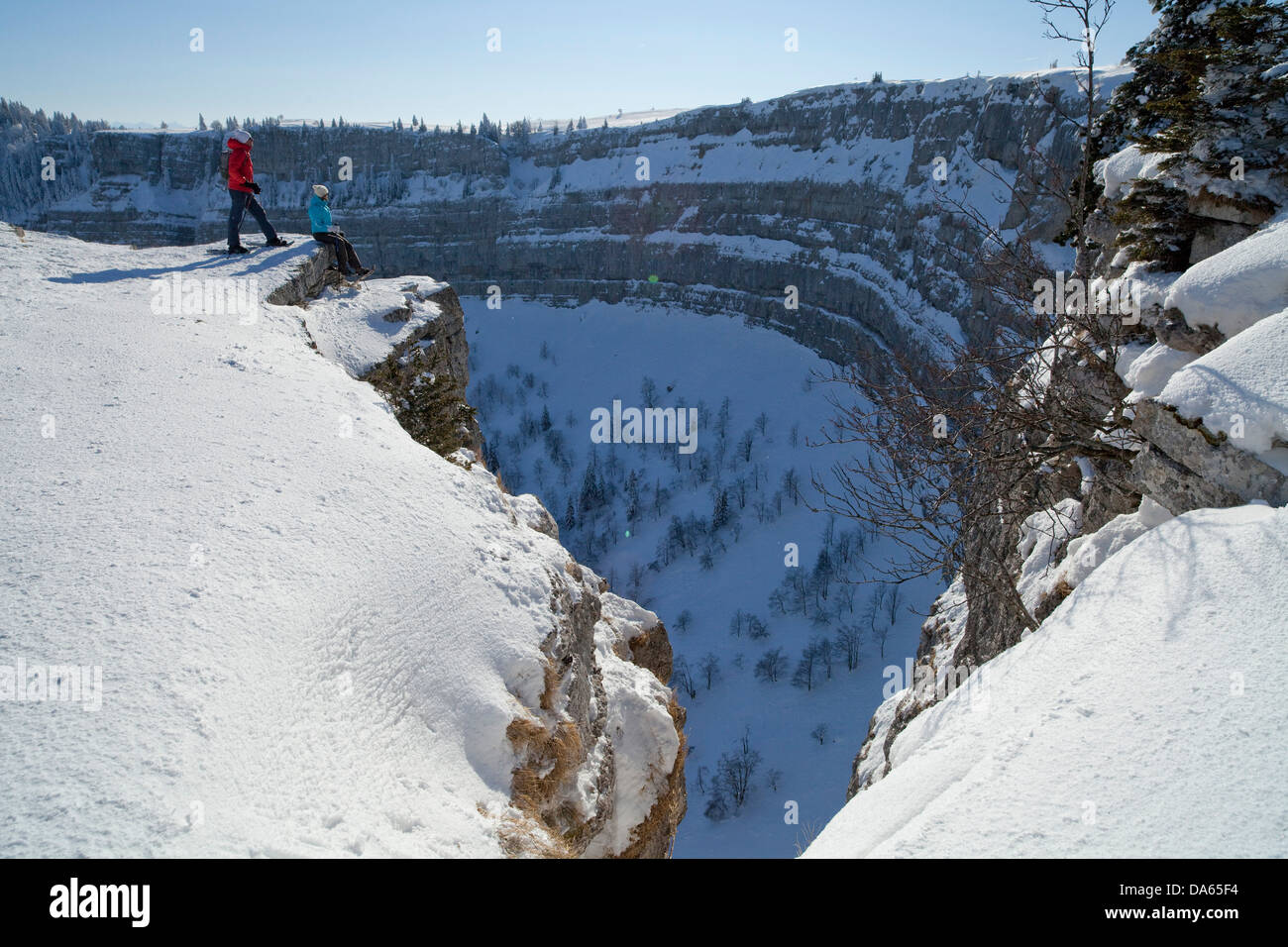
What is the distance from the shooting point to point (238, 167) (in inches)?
463

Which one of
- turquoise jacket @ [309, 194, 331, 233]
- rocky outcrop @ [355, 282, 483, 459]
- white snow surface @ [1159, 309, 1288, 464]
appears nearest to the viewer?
white snow surface @ [1159, 309, 1288, 464]

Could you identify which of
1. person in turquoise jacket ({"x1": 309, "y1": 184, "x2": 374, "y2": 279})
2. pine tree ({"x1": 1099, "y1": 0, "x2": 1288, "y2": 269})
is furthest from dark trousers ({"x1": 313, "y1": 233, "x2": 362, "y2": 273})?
pine tree ({"x1": 1099, "y1": 0, "x2": 1288, "y2": 269})

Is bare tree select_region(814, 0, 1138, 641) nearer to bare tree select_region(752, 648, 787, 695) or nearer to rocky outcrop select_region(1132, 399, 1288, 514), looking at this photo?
rocky outcrop select_region(1132, 399, 1288, 514)

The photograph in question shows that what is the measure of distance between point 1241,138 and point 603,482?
165ft

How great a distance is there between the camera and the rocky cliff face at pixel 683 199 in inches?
2138

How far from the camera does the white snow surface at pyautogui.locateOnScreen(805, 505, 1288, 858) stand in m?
2.70

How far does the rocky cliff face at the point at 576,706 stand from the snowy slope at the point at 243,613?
0.45ft

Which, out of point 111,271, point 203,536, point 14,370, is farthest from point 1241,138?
point 111,271

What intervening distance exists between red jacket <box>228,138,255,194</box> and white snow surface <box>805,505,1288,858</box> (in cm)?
1284

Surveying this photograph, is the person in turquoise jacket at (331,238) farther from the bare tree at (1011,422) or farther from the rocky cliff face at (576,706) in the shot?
the bare tree at (1011,422)

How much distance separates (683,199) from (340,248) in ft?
254

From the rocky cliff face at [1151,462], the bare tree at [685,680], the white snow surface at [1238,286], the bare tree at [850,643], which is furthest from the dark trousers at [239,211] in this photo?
the bare tree at [850,643]

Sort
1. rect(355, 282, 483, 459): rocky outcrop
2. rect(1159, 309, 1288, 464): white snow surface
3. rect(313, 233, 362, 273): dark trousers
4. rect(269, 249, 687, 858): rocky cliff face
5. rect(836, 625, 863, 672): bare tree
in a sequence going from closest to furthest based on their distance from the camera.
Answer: rect(1159, 309, 1288, 464): white snow surface, rect(269, 249, 687, 858): rocky cliff face, rect(355, 282, 483, 459): rocky outcrop, rect(313, 233, 362, 273): dark trousers, rect(836, 625, 863, 672): bare tree
